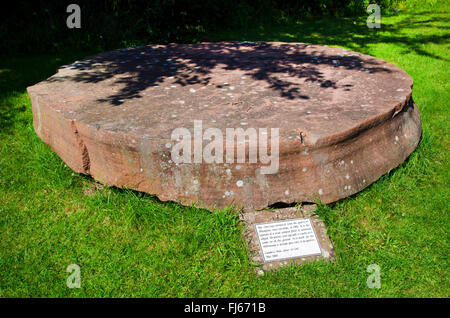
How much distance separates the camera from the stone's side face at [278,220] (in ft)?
8.21

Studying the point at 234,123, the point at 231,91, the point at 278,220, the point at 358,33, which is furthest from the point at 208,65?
the point at 358,33

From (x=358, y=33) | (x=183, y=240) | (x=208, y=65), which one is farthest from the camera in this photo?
(x=358, y=33)

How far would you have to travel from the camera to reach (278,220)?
107 inches

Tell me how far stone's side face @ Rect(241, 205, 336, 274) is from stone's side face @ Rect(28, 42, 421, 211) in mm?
108

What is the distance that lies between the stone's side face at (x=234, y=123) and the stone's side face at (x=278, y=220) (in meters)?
0.11

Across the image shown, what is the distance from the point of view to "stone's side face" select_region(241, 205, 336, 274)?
2.50m

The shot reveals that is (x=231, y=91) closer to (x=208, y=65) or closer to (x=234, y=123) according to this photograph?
(x=234, y=123)

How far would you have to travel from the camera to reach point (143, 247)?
261 cm

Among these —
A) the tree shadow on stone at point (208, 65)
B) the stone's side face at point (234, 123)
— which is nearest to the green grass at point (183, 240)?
the stone's side face at point (234, 123)

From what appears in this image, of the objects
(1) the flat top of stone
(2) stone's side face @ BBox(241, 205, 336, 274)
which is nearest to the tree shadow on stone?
(1) the flat top of stone

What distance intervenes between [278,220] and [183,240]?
65 cm

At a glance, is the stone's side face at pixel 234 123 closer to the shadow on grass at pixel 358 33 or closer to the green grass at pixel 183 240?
the green grass at pixel 183 240

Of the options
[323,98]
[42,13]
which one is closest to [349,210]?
[323,98]

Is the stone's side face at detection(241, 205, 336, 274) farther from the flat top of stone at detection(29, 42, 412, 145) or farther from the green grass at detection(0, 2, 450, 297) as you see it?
the flat top of stone at detection(29, 42, 412, 145)
